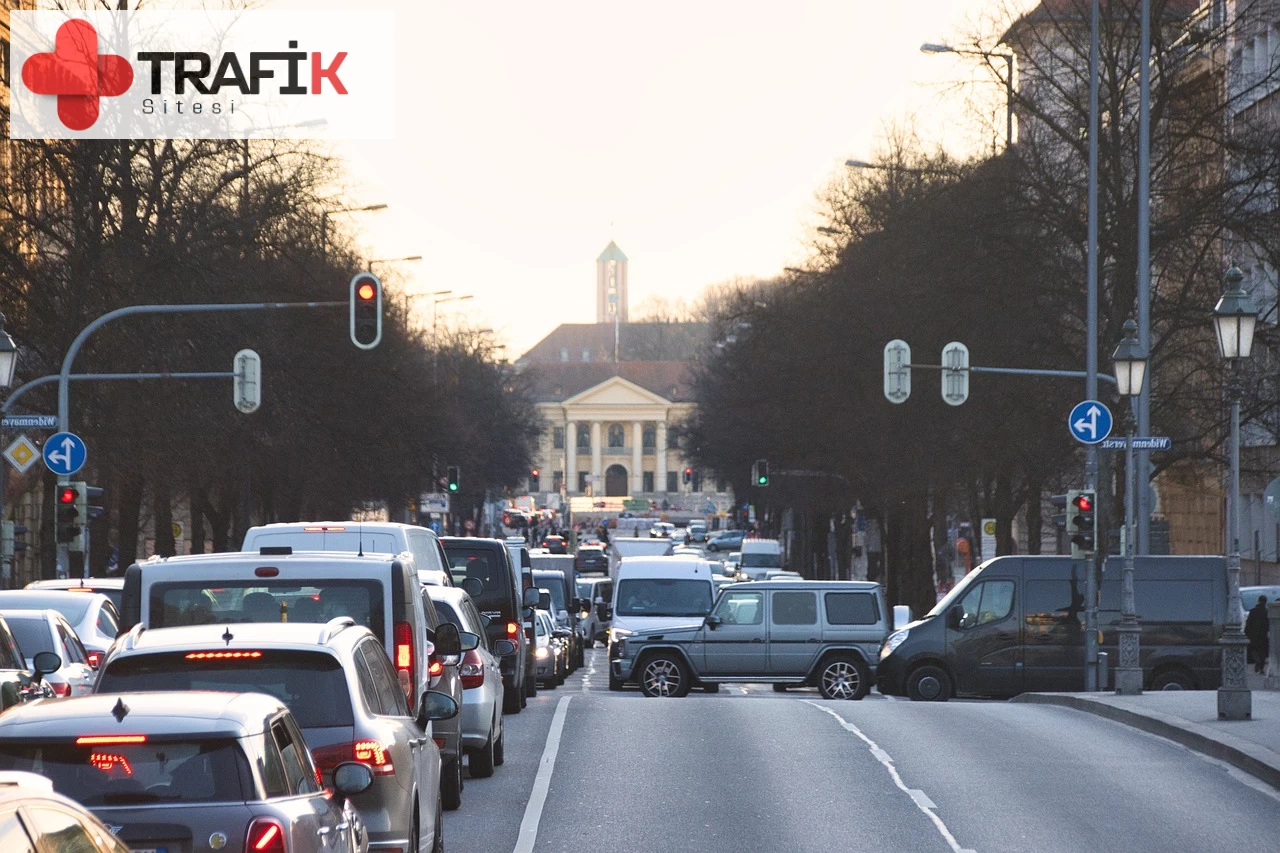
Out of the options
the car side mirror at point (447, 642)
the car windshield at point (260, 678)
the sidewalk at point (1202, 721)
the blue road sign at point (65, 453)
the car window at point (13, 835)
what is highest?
the blue road sign at point (65, 453)

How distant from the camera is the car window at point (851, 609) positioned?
30.9 metres

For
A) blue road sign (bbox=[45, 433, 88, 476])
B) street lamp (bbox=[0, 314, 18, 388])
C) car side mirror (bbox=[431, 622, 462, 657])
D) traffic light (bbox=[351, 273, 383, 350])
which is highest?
traffic light (bbox=[351, 273, 383, 350])

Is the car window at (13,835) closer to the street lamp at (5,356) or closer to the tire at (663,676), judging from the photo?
the tire at (663,676)

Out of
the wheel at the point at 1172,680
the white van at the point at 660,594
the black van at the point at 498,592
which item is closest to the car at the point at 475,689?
the black van at the point at 498,592

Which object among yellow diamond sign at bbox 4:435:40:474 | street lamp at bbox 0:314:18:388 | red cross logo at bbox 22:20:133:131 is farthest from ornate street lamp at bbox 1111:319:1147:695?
red cross logo at bbox 22:20:133:131

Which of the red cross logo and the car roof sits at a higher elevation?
the red cross logo

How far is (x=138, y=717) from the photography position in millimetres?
6914

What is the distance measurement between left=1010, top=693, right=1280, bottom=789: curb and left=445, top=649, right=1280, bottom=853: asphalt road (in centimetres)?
20

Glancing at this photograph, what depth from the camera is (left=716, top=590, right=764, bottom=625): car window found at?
101 feet

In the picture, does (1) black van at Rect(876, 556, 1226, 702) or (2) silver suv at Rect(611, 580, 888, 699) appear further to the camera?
(2) silver suv at Rect(611, 580, 888, 699)

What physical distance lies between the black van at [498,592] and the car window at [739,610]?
292 inches

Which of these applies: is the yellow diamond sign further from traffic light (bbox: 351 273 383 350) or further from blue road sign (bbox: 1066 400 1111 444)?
blue road sign (bbox: 1066 400 1111 444)

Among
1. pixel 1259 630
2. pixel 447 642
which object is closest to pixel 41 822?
pixel 447 642

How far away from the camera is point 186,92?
131 feet
